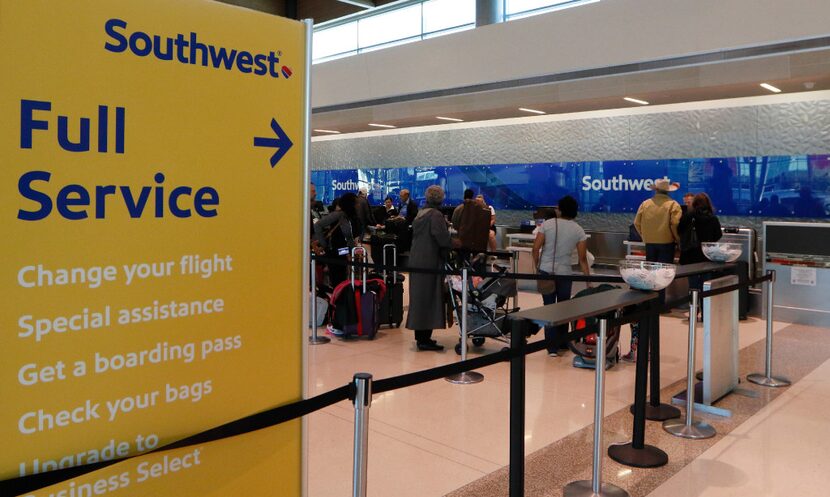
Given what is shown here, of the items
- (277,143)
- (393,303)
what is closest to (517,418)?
(277,143)

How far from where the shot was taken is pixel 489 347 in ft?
Result: 23.2

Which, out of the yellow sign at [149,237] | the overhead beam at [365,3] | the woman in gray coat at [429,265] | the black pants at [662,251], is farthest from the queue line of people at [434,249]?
the overhead beam at [365,3]

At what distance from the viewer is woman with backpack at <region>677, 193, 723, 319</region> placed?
844 cm

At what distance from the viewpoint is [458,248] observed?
753 cm

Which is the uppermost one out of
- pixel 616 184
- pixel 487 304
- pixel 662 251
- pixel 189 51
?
pixel 616 184

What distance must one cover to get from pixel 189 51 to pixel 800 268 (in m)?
8.39

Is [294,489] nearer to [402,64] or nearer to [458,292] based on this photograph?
[458,292]

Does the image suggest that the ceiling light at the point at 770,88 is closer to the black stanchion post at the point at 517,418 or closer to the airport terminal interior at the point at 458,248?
the airport terminal interior at the point at 458,248

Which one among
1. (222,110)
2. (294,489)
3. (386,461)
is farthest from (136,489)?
(386,461)

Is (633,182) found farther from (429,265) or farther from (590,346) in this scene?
(590,346)

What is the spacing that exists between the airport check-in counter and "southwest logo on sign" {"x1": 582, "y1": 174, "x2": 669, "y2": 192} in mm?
2953

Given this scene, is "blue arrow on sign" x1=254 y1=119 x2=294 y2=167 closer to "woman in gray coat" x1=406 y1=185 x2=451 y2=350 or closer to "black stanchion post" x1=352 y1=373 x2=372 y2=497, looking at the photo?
"black stanchion post" x1=352 y1=373 x2=372 y2=497

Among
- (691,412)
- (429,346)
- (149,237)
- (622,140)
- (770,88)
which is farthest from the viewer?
(622,140)

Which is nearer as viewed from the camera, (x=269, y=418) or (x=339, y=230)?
(x=269, y=418)
